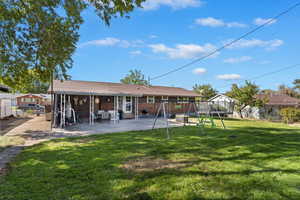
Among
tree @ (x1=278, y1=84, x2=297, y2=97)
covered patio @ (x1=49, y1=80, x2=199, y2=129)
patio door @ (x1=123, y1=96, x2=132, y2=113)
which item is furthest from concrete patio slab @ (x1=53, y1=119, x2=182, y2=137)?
tree @ (x1=278, y1=84, x2=297, y2=97)

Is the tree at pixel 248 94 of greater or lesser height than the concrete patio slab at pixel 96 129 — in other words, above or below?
above

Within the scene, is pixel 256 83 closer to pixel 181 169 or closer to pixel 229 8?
pixel 229 8

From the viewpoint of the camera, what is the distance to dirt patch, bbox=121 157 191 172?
3912mm

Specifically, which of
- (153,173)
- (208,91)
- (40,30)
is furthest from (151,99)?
(208,91)

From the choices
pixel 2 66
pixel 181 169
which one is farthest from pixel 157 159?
pixel 2 66

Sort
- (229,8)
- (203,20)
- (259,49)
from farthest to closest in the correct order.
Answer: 1. (259,49)
2. (203,20)
3. (229,8)

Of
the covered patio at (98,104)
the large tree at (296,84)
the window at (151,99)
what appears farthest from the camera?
the large tree at (296,84)

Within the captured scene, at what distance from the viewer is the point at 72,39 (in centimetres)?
761

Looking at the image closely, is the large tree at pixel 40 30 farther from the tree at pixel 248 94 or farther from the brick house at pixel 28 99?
the brick house at pixel 28 99

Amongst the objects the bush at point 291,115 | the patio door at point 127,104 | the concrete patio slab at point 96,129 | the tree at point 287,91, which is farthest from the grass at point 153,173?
the tree at point 287,91

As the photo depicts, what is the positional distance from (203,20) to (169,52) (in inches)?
402

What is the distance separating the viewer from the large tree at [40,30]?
558 centimetres

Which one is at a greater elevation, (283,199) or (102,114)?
(102,114)

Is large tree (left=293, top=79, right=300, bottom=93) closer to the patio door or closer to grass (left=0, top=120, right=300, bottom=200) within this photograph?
the patio door
